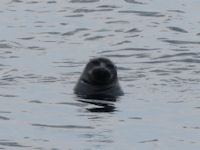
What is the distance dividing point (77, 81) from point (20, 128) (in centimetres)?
460

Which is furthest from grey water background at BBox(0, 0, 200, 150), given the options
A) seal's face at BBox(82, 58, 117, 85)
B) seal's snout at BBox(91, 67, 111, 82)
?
seal's snout at BBox(91, 67, 111, 82)

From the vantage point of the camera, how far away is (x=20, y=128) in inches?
608

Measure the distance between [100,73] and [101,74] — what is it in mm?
41

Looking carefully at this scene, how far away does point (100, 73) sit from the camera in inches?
766

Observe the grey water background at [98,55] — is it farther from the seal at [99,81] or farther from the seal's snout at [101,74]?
the seal's snout at [101,74]

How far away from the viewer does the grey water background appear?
1502 centimetres

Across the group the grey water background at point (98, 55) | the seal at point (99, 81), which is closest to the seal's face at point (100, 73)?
the seal at point (99, 81)

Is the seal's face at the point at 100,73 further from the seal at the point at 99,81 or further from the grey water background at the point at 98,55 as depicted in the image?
the grey water background at the point at 98,55

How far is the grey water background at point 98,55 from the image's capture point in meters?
15.0

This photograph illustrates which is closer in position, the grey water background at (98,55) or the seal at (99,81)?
the grey water background at (98,55)

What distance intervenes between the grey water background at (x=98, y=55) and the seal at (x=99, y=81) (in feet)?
1.03

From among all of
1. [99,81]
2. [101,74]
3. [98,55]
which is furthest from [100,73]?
[98,55]

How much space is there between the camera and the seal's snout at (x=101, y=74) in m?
19.4

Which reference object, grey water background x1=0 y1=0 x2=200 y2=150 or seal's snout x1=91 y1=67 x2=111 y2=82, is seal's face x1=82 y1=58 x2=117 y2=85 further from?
grey water background x1=0 y1=0 x2=200 y2=150
